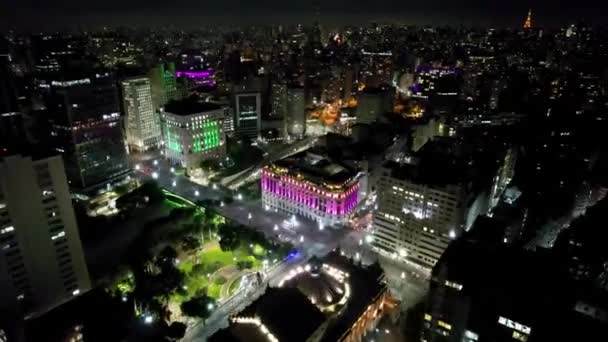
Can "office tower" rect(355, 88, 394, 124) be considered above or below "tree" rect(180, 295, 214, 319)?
above

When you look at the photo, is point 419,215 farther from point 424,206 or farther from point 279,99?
point 279,99

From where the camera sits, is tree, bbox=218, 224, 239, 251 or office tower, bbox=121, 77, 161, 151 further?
office tower, bbox=121, 77, 161, 151

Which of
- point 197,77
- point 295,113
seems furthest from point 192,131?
point 197,77

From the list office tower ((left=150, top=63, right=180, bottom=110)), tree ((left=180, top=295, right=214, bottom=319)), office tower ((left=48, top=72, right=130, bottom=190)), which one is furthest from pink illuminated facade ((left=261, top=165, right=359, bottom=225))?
office tower ((left=150, top=63, right=180, bottom=110))

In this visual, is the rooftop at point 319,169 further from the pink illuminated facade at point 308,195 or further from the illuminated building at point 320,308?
the illuminated building at point 320,308

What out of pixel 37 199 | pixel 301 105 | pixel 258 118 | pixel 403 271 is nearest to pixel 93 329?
pixel 37 199

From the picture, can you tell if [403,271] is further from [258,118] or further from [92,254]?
[258,118]

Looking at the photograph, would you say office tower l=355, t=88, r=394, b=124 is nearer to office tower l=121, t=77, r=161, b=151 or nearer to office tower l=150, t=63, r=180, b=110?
office tower l=150, t=63, r=180, b=110
